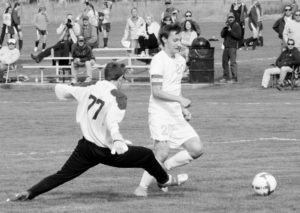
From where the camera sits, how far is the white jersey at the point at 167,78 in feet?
34.4

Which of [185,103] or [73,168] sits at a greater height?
[185,103]

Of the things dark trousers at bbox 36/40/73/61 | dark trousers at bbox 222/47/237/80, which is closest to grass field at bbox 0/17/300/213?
dark trousers at bbox 222/47/237/80

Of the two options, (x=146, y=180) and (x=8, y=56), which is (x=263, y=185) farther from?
(x=8, y=56)

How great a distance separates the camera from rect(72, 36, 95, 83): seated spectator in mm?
27031

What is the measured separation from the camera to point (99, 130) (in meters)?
9.68

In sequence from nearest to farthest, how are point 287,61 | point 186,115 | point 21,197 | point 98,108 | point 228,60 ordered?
point 98,108
point 21,197
point 186,115
point 287,61
point 228,60

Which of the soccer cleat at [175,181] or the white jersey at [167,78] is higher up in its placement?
the white jersey at [167,78]

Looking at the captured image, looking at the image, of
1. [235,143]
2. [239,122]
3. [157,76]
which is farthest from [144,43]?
[157,76]

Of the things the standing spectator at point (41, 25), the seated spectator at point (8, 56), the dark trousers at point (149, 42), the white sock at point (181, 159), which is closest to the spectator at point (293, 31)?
the dark trousers at point (149, 42)

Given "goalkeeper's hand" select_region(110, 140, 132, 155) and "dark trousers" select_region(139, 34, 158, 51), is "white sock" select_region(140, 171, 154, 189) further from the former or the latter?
"dark trousers" select_region(139, 34, 158, 51)

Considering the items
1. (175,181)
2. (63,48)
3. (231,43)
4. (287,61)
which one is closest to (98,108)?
(175,181)

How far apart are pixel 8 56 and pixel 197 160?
1601 cm

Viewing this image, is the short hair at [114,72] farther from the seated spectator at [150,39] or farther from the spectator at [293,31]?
the seated spectator at [150,39]

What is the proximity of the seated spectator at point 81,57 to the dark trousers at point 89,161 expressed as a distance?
17.2m
